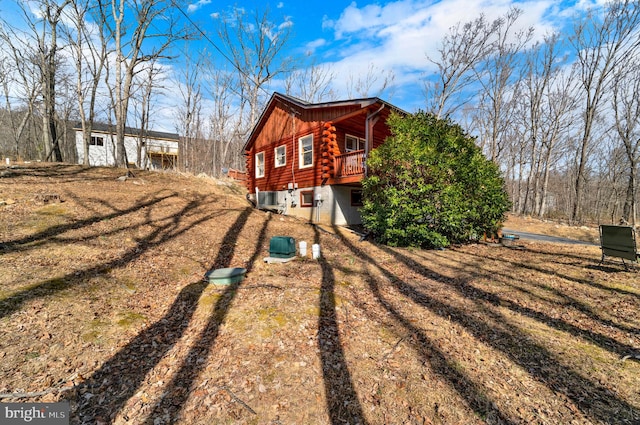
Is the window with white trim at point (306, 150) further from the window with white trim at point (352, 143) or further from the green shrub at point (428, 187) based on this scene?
the green shrub at point (428, 187)

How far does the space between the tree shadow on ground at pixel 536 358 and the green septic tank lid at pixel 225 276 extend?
10.9 ft

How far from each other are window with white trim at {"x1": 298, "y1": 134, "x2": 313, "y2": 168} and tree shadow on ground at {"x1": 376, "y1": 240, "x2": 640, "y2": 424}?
9.22m

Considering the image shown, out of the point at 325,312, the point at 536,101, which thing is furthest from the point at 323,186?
the point at 536,101

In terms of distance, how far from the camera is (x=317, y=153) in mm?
12938

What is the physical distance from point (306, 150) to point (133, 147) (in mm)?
25962

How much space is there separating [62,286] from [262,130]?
14.3 m

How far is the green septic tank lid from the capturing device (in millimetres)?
5207

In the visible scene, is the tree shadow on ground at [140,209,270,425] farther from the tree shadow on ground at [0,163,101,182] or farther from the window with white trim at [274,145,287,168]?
the window with white trim at [274,145,287,168]

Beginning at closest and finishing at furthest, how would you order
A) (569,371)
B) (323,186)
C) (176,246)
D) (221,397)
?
1. (221,397)
2. (569,371)
3. (176,246)
4. (323,186)

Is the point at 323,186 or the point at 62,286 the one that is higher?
the point at 323,186

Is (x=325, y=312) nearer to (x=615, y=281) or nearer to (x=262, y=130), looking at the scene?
(x=615, y=281)

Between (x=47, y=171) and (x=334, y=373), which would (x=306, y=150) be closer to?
(x=47, y=171)

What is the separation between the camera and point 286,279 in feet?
18.4

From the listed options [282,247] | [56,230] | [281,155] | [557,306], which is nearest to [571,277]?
[557,306]
